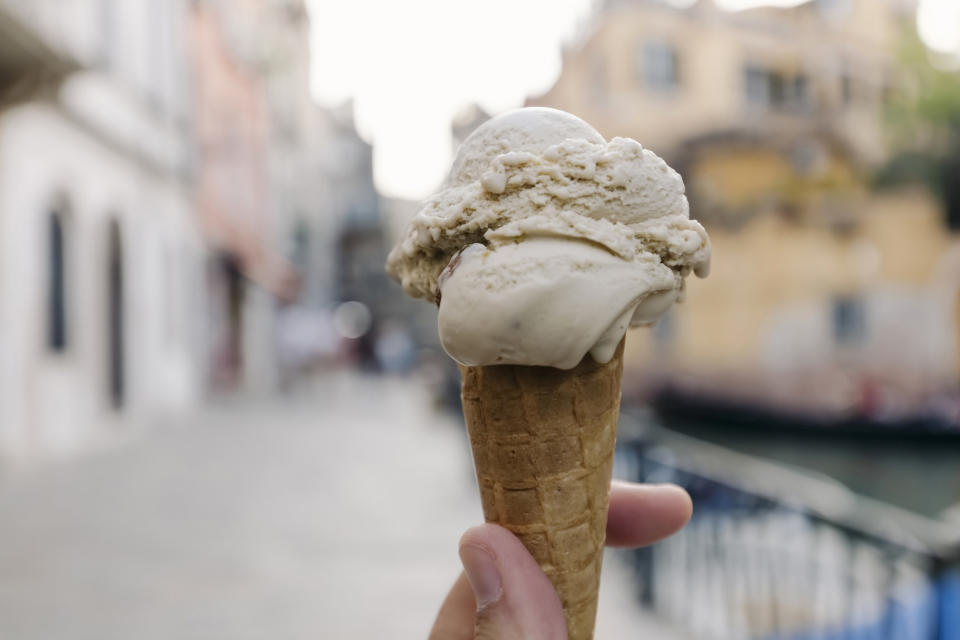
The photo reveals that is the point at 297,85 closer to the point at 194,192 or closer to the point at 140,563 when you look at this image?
the point at 194,192

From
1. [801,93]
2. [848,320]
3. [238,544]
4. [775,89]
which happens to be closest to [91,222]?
[238,544]

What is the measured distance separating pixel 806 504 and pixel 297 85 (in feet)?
105

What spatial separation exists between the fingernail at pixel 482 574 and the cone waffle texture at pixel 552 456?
16 cm

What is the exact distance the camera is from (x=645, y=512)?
1909mm

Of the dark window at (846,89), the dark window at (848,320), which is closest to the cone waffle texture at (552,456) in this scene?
the dark window at (848,320)

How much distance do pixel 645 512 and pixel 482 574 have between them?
0.64m

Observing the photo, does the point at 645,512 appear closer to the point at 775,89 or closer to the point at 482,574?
the point at 482,574

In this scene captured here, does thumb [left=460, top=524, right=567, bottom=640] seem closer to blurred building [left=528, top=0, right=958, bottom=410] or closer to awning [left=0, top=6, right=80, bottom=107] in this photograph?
awning [left=0, top=6, right=80, bottom=107]

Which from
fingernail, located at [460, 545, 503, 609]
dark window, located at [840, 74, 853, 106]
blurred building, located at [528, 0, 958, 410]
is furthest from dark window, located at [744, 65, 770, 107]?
fingernail, located at [460, 545, 503, 609]

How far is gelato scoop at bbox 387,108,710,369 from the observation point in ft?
4.40

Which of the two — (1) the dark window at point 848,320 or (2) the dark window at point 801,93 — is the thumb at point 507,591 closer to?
(1) the dark window at point 848,320

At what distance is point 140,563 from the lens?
5160 millimetres

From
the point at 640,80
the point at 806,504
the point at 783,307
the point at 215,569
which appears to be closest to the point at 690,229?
the point at 806,504

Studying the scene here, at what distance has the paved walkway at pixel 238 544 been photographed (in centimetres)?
429
